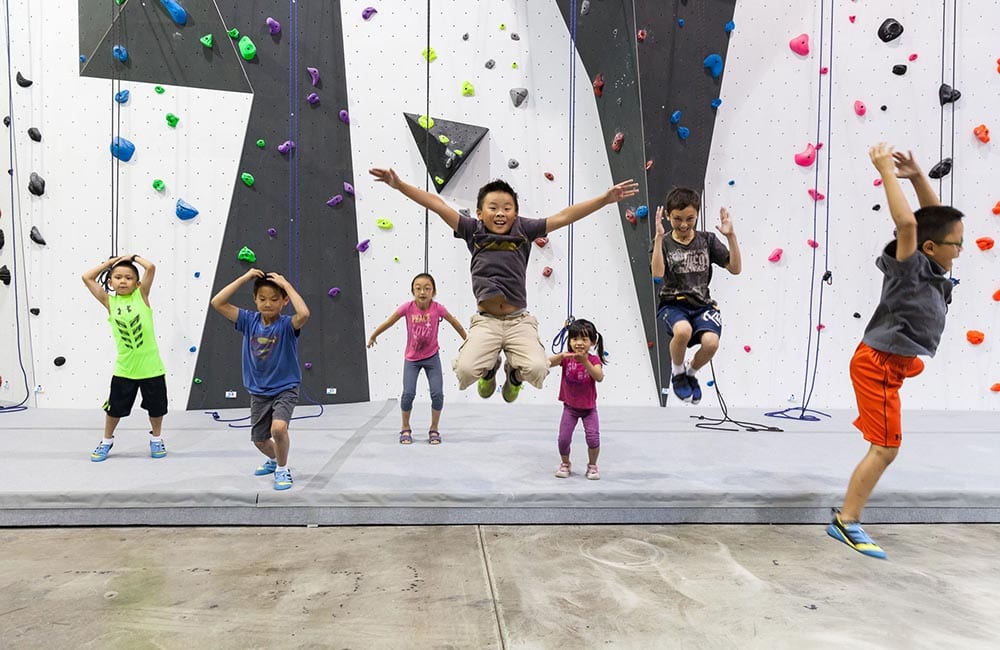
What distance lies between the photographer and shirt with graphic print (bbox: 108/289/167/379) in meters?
3.23

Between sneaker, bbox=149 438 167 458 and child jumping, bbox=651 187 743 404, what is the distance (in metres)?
2.70

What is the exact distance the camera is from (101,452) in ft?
9.98

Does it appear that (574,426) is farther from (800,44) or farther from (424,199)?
(800,44)

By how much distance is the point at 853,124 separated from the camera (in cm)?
500

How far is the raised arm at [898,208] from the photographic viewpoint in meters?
2.05

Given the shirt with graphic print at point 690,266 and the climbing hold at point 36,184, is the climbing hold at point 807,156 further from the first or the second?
the climbing hold at point 36,184

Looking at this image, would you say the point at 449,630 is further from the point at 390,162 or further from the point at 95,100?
the point at 95,100

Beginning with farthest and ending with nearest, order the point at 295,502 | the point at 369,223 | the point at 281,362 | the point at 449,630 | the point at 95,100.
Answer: the point at 369,223 → the point at 95,100 → the point at 281,362 → the point at 295,502 → the point at 449,630

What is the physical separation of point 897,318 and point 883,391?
0.93 feet

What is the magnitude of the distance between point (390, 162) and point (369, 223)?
1.75 ft

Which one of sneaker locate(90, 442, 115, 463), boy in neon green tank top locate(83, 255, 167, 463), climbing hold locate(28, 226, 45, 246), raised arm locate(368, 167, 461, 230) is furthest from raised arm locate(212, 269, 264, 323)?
climbing hold locate(28, 226, 45, 246)

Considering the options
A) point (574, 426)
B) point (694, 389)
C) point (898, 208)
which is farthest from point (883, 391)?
point (574, 426)

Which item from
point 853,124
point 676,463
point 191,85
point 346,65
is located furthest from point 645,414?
point 191,85

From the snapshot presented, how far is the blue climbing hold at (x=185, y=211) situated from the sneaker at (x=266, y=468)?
8.30ft
